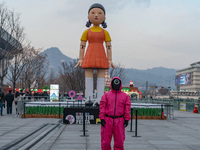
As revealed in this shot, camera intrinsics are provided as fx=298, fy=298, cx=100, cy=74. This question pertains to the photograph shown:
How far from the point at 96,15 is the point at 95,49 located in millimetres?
1963

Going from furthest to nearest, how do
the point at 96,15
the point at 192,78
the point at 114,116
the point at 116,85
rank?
1. the point at 192,78
2. the point at 96,15
3. the point at 116,85
4. the point at 114,116

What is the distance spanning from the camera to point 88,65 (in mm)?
17391

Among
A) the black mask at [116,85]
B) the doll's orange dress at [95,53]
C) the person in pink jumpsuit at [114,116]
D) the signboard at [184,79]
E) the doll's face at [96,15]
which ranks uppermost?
the signboard at [184,79]

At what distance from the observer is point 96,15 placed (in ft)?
56.6

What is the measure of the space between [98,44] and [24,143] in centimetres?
948

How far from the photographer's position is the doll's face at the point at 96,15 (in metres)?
17.3

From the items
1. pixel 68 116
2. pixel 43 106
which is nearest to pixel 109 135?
pixel 68 116

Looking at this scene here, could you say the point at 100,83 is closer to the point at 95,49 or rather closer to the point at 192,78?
the point at 95,49

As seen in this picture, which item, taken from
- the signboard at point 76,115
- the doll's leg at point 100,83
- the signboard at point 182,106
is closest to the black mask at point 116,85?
the signboard at point 76,115

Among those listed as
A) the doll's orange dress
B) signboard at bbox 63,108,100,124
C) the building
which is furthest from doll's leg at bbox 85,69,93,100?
the building

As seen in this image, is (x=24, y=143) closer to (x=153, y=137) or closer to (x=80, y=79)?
(x=153, y=137)

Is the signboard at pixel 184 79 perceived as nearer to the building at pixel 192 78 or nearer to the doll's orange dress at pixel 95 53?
the building at pixel 192 78

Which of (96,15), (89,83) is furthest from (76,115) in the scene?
(96,15)

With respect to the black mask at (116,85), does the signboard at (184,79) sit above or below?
above
